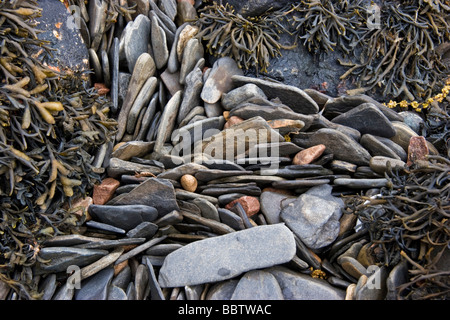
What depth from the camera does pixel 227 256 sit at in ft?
8.98

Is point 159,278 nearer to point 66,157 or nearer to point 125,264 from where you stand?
point 125,264

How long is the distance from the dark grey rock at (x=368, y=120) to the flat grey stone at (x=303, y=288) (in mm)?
1660

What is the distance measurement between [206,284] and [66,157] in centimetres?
153

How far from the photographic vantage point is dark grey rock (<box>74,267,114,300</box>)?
2.65 meters

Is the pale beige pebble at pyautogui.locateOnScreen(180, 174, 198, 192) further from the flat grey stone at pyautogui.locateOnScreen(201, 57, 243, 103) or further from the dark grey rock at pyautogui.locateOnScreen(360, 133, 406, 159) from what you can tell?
the dark grey rock at pyautogui.locateOnScreen(360, 133, 406, 159)

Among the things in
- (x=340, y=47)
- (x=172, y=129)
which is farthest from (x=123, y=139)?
(x=340, y=47)

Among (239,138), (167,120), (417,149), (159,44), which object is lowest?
(417,149)

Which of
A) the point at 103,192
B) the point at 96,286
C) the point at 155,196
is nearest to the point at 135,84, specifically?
the point at 103,192

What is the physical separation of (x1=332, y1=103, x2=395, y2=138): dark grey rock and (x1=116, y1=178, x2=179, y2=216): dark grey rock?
6.03 feet

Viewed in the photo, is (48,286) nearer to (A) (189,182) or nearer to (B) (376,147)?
Answer: (A) (189,182)

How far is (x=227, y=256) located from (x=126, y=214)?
0.89m

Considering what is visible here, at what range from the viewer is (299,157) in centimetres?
353

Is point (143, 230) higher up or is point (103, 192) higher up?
point (103, 192)

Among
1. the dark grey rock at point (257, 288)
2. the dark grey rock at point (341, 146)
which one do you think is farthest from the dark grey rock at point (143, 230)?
the dark grey rock at point (341, 146)
